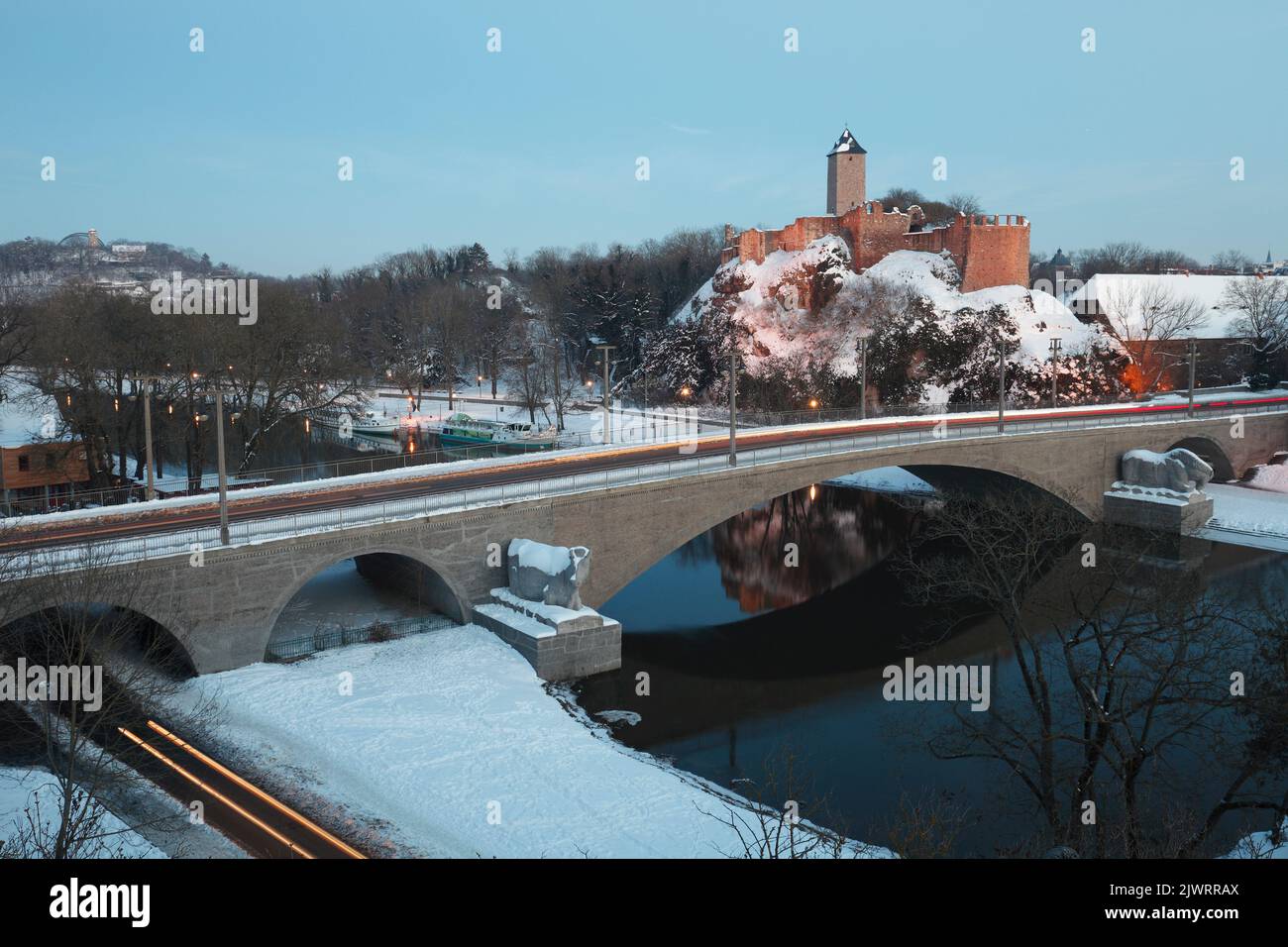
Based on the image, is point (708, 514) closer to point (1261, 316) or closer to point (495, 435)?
point (495, 435)

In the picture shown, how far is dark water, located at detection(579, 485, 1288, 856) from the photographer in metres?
20.0

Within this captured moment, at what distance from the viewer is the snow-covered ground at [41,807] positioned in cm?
1477

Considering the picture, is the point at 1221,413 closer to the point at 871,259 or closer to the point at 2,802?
the point at 871,259

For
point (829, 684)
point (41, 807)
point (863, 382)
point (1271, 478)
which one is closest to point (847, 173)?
point (863, 382)

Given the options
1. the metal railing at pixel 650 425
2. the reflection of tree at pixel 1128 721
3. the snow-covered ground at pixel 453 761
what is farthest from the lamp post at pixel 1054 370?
the snow-covered ground at pixel 453 761

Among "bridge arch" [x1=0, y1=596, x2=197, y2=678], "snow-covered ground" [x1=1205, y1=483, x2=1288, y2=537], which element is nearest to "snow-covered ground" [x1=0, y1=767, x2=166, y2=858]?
"bridge arch" [x1=0, y1=596, x2=197, y2=678]

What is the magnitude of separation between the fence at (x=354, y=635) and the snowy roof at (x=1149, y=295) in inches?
2814

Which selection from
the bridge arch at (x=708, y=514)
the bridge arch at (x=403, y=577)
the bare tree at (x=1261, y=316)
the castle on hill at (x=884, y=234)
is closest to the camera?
the bridge arch at (x=403, y=577)

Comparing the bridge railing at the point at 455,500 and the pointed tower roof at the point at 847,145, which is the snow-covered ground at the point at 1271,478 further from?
the pointed tower roof at the point at 847,145

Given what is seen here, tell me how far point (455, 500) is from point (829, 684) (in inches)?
475

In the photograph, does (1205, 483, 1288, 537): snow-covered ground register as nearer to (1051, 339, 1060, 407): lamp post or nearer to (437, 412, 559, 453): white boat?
(1051, 339, 1060, 407): lamp post

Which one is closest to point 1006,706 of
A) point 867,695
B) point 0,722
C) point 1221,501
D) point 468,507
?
point 867,695

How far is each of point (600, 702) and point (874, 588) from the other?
1657 cm

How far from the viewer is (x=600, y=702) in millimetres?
25125
